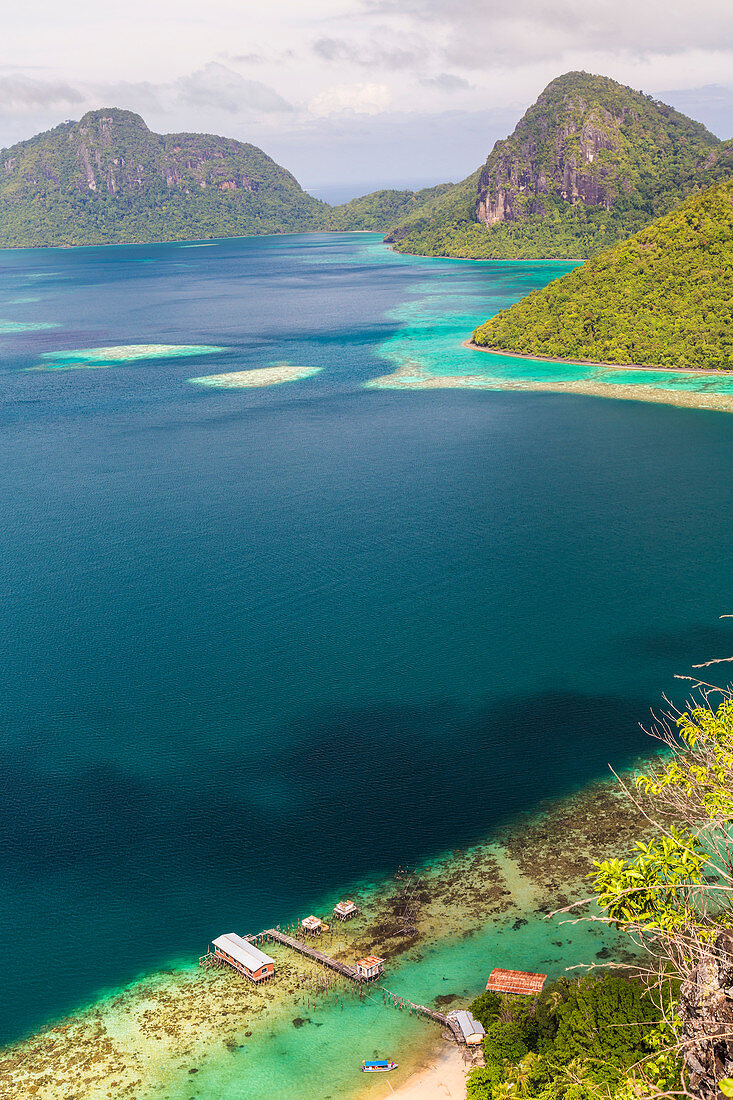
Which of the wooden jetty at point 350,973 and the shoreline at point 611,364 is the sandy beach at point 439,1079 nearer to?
the wooden jetty at point 350,973

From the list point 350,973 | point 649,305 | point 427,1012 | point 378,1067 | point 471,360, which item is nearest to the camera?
point 378,1067

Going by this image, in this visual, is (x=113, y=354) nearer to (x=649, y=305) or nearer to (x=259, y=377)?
(x=259, y=377)

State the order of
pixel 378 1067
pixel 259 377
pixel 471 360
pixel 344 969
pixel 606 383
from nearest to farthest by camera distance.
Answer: pixel 378 1067
pixel 344 969
pixel 606 383
pixel 259 377
pixel 471 360

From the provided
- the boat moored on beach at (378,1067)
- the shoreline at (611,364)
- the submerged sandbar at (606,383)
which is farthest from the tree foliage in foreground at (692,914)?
the shoreline at (611,364)

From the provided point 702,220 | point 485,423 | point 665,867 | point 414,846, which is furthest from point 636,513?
point 702,220

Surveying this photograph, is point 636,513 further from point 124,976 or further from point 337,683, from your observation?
point 124,976

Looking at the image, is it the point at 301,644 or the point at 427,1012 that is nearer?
the point at 427,1012

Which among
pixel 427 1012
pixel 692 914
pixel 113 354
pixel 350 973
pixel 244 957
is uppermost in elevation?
pixel 113 354

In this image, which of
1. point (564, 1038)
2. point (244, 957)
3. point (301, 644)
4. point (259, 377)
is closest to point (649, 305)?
point (259, 377)

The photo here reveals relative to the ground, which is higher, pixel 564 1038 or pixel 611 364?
pixel 611 364
